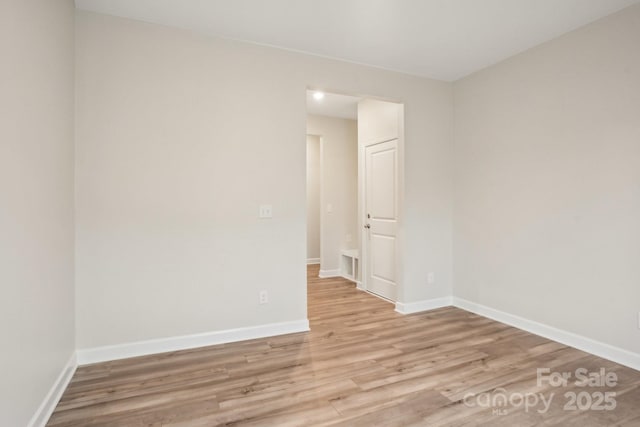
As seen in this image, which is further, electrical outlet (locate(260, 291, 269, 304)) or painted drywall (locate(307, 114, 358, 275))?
painted drywall (locate(307, 114, 358, 275))

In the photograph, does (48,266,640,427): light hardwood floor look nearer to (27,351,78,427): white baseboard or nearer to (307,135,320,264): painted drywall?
(27,351,78,427): white baseboard

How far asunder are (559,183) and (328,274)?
3648 millimetres

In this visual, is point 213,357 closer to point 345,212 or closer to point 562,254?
point 562,254

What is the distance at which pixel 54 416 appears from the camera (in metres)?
1.84

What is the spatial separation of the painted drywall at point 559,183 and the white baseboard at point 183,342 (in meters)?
2.22

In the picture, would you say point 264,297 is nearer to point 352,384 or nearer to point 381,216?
point 352,384

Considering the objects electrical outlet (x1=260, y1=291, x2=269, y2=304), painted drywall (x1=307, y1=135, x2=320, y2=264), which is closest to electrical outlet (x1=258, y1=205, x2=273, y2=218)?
electrical outlet (x1=260, y1=291, x2=269, y2=304)

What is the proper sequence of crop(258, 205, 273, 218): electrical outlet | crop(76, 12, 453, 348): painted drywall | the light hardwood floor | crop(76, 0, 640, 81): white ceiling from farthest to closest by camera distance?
crop(258, 205, 273, 218): electrical outlet < crop(76, 12, 453, 348): painted drywall < crop(76, 0, 640, 81): white ceiling < the light hardwood floor

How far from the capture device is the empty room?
6.07 ft

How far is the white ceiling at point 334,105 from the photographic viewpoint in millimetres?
4473

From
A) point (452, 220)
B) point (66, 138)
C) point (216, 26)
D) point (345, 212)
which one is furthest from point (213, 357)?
point (345, 212)

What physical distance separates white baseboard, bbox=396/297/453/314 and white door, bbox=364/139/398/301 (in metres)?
0.36

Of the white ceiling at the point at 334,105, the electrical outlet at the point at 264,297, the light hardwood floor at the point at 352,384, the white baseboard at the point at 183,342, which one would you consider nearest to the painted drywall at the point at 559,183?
the light hardwood floor at the point at 352,384

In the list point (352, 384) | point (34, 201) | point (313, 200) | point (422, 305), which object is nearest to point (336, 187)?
point (313, 200)
